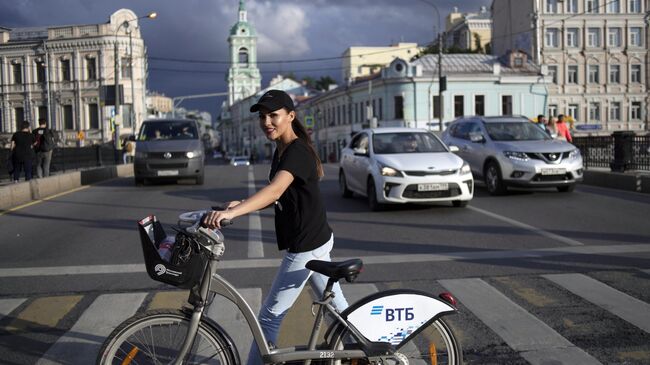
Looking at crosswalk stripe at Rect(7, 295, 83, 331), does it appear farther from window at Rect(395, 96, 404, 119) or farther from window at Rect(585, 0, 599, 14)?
window at Rect(585, 0, 599, 14)

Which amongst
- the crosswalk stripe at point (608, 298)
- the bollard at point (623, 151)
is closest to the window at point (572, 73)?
the bollard at point (623, 151)

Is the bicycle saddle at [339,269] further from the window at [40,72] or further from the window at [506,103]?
the window at [506,103]

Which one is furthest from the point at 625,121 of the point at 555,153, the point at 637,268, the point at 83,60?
the point at 637,268

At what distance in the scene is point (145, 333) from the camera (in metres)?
3.54

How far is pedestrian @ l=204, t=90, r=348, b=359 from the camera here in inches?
146

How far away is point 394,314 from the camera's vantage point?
362 cm

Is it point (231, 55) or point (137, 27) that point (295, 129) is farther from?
point (231, 55)

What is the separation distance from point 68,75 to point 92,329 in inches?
1588

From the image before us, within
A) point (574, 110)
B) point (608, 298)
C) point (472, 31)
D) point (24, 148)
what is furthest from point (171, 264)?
point (472, 31)

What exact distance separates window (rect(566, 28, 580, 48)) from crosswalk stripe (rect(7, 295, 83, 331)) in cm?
7005

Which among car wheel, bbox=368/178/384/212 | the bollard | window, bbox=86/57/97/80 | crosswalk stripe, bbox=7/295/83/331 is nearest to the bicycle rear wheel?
crosswalk stripe, bbox=7/295/83/331

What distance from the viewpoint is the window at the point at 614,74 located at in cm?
6994

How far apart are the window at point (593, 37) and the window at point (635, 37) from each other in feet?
11.0

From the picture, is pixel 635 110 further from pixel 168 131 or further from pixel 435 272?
pixel 435 272
